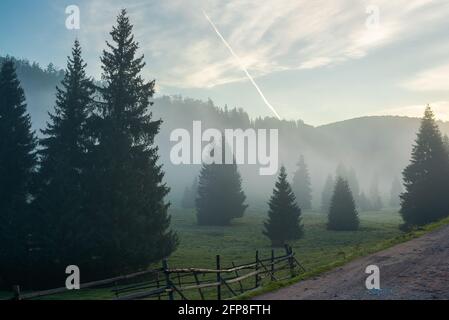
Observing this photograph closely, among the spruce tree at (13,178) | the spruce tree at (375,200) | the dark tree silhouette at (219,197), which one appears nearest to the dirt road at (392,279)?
the spruce tree at (13,178)

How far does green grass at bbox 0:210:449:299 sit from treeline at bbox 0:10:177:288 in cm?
389

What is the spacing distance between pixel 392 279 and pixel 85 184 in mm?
25012

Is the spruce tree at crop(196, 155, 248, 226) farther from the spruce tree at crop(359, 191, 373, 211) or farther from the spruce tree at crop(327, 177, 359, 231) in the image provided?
the spruce tree at crop(359, 191, 373, 211)

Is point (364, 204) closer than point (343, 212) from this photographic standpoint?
No

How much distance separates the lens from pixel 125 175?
32.0m

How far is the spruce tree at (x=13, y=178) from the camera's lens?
1233 inches

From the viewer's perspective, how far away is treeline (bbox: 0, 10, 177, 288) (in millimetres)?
30938

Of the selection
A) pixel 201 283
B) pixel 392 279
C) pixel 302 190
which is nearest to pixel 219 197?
pixel 302 190

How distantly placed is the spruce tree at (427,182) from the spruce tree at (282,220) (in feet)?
44.7

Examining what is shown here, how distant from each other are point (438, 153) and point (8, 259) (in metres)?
48.8

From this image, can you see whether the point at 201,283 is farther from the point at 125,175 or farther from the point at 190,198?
the point at 190,198

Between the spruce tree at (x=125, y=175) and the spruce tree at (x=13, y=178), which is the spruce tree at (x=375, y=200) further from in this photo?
the spruce tree at (x=13, y=178)
